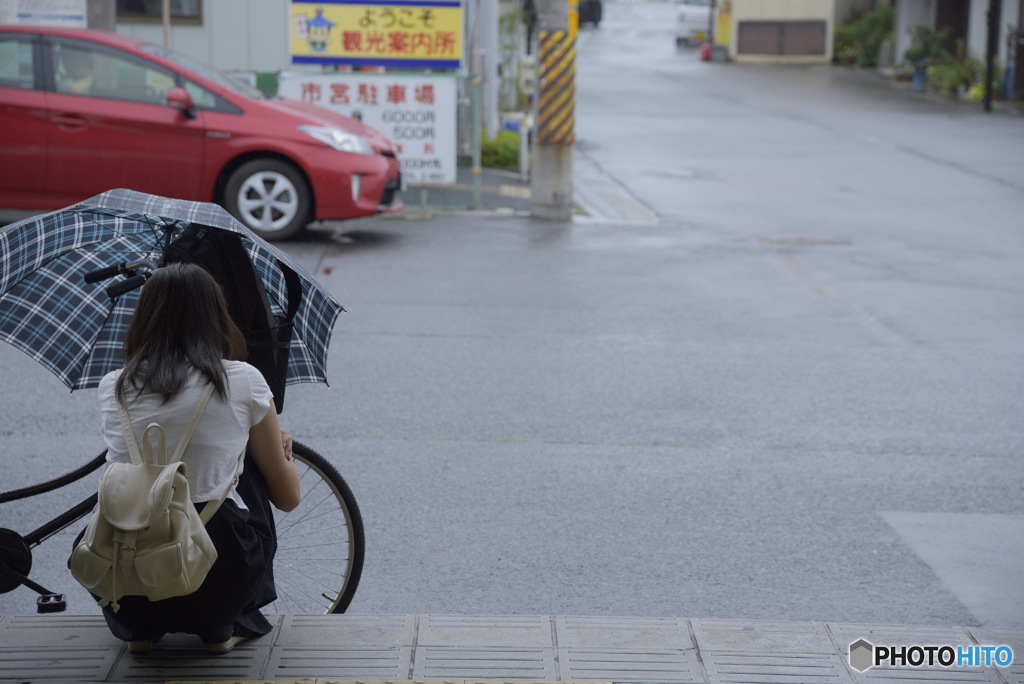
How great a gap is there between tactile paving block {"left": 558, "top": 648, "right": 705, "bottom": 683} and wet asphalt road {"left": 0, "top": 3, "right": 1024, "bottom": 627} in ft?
2.27

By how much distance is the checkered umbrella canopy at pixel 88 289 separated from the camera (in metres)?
3.35

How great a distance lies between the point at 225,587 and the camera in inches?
123

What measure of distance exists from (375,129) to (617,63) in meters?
29.0

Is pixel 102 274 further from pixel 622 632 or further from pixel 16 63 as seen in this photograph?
pixel 16 63

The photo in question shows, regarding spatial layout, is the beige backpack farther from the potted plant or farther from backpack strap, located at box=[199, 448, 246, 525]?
the potted plant

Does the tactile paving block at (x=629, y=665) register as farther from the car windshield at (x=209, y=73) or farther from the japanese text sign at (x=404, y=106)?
the japanese text sign at (x=404, y=106)

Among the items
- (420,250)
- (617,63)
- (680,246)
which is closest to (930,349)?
(680,246)

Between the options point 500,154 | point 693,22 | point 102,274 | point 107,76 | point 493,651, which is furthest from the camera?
point 693,22

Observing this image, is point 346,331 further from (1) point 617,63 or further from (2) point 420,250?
(1) point 617,63

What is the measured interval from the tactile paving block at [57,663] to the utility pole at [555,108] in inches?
376

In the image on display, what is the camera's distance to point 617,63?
40188 mm

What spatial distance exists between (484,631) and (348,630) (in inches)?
16.8

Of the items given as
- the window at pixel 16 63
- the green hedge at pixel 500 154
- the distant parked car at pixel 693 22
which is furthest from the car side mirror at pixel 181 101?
the distant parked car at pixel 693 22

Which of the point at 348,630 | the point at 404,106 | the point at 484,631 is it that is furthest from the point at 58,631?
the point at 404,106
